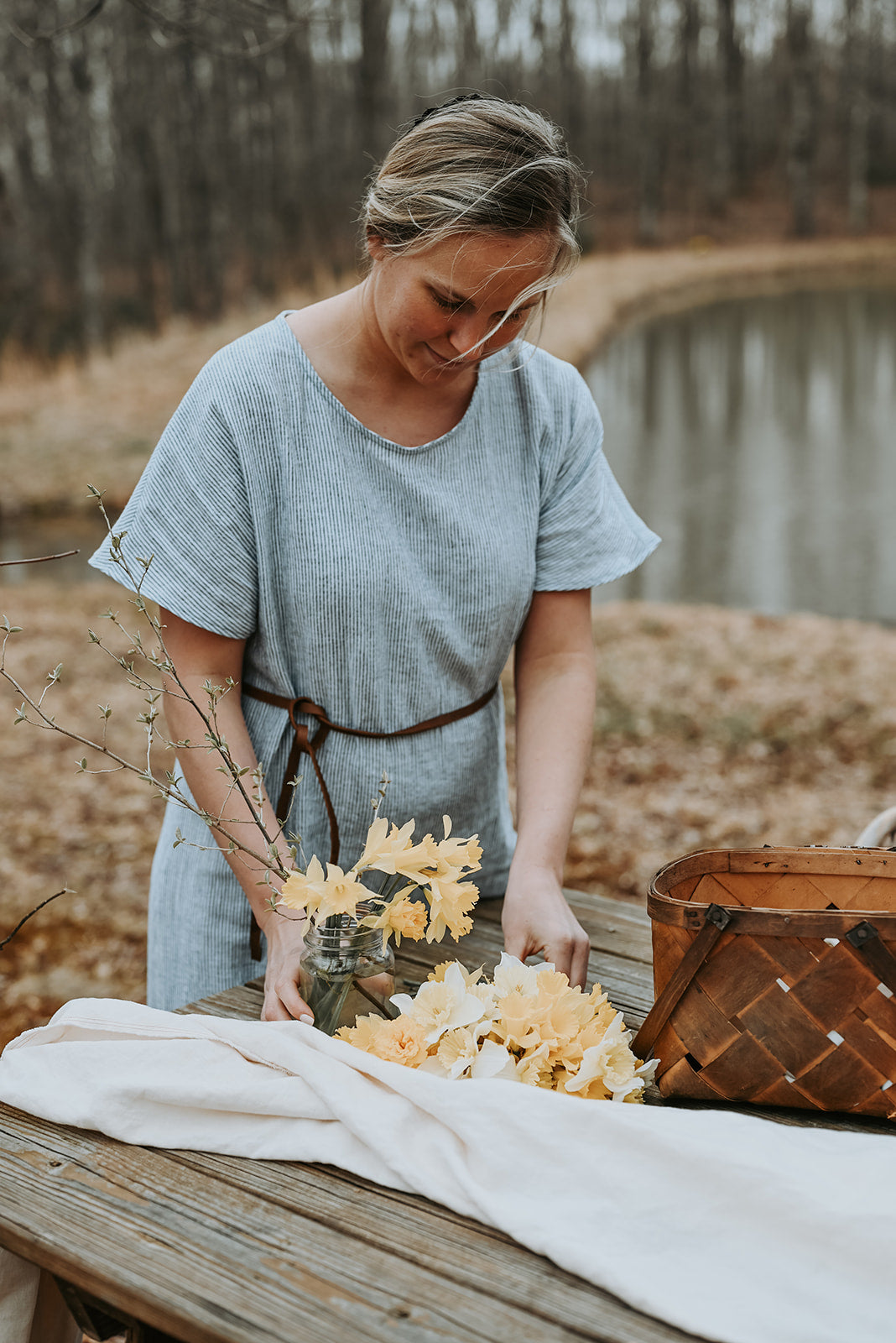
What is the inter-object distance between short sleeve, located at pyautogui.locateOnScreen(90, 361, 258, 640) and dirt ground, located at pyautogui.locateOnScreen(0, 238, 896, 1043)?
251 centimetres

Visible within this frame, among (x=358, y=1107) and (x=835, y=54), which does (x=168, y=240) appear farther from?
(x=358, y=1107)

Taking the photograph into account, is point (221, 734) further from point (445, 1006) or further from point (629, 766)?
point (629, 766)

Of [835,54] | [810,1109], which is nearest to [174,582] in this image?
[810,1109]

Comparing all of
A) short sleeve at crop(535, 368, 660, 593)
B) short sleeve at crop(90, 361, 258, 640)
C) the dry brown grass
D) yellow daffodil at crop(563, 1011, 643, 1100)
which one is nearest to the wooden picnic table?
yellow daffodil at crop(563, 1011, 643, 1100)

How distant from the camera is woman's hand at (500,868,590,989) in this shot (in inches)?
52.9

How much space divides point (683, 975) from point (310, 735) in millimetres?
670

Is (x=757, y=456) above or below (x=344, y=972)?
below

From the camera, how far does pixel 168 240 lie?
56.6 ft

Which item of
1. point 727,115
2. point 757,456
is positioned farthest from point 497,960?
point 727,115

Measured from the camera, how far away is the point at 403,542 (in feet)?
5.06

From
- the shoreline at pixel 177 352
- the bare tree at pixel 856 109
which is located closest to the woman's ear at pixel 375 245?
the shoreline at pixel 177 352

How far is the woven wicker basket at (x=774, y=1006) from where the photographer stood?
104 cm

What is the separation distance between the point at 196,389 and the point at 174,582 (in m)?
0.26

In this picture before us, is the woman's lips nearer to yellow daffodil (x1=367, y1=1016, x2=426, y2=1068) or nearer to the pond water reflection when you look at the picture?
yellow daffodil (x1=367, y1=1016, x2=426, y2=1068)
